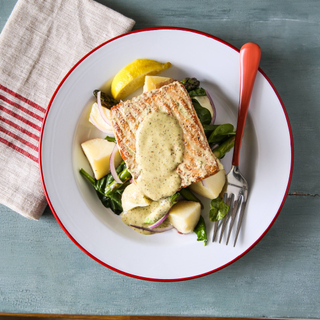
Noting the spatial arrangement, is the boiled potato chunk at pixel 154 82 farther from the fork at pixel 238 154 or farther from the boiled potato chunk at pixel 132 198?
the boiled potato chunk at pixel 132 198

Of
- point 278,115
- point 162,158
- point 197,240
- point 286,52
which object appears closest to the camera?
point 162,158

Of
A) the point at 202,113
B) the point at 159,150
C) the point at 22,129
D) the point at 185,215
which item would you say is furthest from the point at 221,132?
the point at 22,129

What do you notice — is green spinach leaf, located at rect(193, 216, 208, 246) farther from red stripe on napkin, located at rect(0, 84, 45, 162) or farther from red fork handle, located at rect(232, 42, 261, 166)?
red stripe on napkin, located at rect(0, 84, 45, 162)

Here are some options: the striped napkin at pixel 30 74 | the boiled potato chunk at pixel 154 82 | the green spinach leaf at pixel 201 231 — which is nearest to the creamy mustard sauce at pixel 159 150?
the boiled potato chunk at pixel 154 82

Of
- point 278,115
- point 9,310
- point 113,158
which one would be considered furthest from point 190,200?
point 9,310

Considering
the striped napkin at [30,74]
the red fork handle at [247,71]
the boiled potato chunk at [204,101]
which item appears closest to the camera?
the red fork handle at [247,71]

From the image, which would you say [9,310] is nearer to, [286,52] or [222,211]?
Answer: [222,211]

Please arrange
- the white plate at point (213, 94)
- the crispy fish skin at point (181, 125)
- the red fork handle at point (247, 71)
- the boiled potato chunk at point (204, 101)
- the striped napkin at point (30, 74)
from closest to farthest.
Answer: the crispy fish skin at point (181, 125)
the red fork handle at point (247, 71)
the white plate at point (213, 94)
the boiled potato chunk at point (204, 101)
the striped napkin at point (30, 74)
